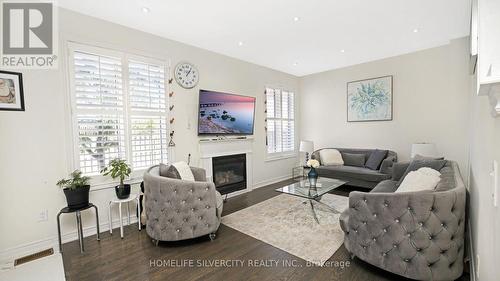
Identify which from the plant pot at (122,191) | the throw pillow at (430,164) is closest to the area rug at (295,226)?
the throw pillow at (430,164)

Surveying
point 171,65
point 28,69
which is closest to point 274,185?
point 171,65

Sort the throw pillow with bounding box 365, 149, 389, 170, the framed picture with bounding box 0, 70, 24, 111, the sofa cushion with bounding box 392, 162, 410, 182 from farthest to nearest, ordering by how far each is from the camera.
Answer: the throw pillow with bounding box 365, 149, 389, 170 < the sofa cushion with bounding box 392, 162, 410, 182 < the framed picture with bounding box 0, 70, 24, 111

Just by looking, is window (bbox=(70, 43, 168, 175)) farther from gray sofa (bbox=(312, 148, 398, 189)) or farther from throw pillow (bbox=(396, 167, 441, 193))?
gray sofa (bbox=(312, 148, 398, 189))

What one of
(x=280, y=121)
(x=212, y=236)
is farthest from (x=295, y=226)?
(x=280, y=121)

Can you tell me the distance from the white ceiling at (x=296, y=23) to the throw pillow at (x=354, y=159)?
2.16 m

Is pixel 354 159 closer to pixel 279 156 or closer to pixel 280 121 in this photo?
pixel 279 156

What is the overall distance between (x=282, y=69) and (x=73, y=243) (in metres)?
5.13

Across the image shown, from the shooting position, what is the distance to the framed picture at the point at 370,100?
15.7 ft

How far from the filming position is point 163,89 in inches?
141

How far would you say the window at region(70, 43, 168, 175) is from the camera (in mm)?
2836

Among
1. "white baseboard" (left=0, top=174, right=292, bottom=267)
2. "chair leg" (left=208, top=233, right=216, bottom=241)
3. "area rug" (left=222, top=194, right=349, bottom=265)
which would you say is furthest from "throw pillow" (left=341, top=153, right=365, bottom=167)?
"white baseboard" (left=0, top=174, right=292, bottom=267)

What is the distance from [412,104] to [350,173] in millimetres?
1887

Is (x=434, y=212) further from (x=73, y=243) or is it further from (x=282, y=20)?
(x=73, y=243)

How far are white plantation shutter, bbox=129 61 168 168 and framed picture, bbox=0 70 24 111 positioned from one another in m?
1.12
